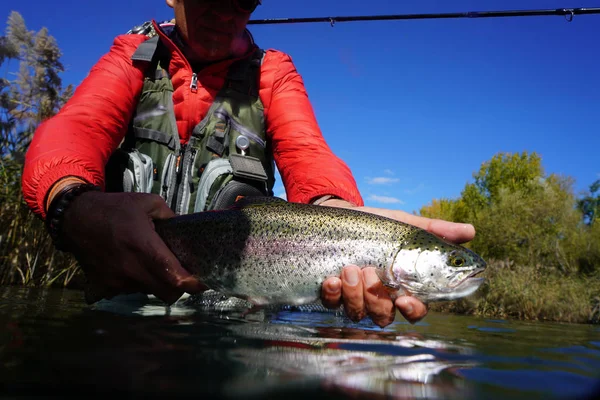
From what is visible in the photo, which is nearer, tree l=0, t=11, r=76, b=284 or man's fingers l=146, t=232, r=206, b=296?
man's fingers l=146, t=232, r=206, b=296

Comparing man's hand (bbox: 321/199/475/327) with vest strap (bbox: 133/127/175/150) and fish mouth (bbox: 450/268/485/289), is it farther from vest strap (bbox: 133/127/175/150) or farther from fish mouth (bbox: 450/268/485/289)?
vest strap (bbox: 133/127/175/150)

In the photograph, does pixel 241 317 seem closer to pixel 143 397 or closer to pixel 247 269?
pixel 247 269

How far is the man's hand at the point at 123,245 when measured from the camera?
2.43 meters

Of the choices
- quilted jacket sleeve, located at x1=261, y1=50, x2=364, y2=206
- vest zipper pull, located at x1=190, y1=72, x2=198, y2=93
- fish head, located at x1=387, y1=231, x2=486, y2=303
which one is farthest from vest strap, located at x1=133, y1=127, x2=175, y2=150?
fish head, located at x1=387, y1=231, x2=486, y2=303

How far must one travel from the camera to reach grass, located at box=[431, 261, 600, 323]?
15.6 m

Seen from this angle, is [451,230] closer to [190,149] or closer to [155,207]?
[155,207]

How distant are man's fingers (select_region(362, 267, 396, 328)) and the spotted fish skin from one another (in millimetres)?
98

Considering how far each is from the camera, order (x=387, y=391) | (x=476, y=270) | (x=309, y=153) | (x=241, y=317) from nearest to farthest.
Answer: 1. (x=387, y=391)
2. (x=476, y=270)
3. (x=241, y=317)
4. (x=309, y=153)

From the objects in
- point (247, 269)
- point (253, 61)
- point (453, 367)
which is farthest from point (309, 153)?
point (453, 367)

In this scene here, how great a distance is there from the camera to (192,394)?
3.56ft

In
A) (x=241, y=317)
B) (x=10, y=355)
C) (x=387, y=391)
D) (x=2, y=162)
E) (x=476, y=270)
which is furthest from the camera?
(x=2, y=162)

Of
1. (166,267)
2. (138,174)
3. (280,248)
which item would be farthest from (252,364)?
(138,174)

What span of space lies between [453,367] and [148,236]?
167 centimetres

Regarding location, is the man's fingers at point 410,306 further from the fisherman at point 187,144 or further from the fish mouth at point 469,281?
the fish mouth at point 469,281
